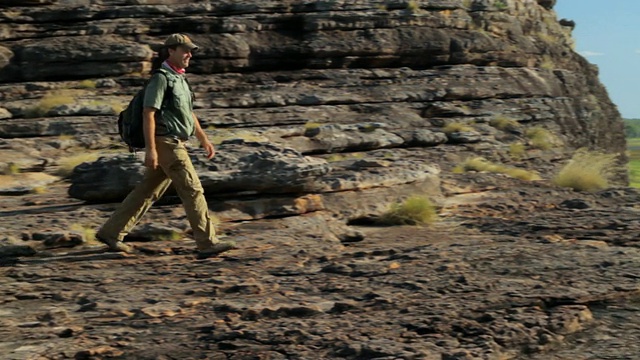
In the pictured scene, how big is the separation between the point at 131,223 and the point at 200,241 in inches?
27.1

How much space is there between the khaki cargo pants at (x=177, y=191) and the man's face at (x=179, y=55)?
2.24ft

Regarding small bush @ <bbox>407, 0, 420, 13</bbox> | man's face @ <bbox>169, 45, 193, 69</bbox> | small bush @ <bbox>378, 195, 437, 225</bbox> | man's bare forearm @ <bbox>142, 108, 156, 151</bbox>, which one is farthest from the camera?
small bush @ <bbox>407, 0, 420, 13</bbox>

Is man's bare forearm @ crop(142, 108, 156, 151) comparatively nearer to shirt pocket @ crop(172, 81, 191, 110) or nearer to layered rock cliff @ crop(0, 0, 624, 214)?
shirt pocket @ crop(172, 81, 191, 110)

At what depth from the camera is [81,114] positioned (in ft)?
47.1

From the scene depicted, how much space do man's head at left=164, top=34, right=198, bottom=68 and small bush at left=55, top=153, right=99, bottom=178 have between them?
188 inches

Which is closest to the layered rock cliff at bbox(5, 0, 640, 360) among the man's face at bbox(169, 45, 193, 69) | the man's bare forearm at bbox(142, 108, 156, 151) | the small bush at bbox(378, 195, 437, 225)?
the small bush at bbox(378, 195, 437, 225)

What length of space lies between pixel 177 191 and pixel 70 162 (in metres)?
5.01

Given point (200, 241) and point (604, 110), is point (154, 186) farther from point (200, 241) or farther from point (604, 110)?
point (604, 110)

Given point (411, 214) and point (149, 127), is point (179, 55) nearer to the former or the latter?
point (149, 127)

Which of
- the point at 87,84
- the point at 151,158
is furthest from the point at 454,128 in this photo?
the point at 151,158

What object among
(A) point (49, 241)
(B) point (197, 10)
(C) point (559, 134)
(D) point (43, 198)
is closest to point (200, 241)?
(A) point (49, 241)

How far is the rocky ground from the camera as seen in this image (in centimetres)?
479

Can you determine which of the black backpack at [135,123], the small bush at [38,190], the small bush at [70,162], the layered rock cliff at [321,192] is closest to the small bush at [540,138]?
the layered rock cliff at [321,192]

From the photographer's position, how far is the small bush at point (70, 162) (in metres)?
11.3
